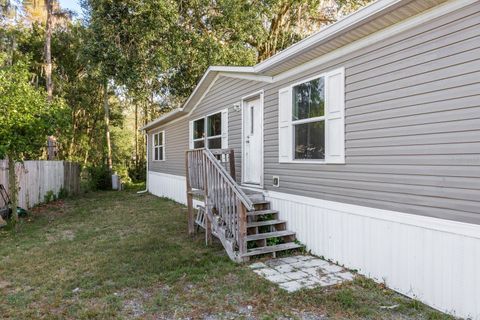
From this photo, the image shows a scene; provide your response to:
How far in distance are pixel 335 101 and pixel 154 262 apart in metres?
3.38

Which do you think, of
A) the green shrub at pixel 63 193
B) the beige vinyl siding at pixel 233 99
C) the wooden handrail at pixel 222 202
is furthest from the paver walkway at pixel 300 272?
the green shrub at pixel 63 193

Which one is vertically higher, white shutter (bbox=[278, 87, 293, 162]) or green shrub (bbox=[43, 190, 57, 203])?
white shutter (bbox=[278, 87, 293, 162])

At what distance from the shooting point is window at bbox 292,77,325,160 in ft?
16.9

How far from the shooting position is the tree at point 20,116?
7332 millimetres

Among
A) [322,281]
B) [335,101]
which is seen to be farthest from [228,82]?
[322,281]

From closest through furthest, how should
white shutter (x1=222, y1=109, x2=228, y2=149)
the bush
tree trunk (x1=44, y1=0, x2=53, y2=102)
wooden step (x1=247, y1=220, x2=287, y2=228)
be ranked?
wooden step (x1=247, y1=220, x2=287, y2=228) → white shutter (x1=222, y1=109, x2=228, y2=149) → tree trunk (x1=44, y1=0, x2=53, y2=102) → the bush

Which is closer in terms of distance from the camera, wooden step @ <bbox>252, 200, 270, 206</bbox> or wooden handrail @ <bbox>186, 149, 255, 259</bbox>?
wooden handrail @ <bbox>186, 149, 255, 259</bbox>

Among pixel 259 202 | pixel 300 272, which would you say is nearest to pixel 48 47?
pixel 259 202

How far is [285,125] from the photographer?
5891mm

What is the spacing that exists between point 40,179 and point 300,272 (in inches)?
390

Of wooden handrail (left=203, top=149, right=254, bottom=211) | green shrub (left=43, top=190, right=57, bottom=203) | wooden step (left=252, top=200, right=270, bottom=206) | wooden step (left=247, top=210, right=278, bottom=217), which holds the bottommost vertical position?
green shrub (left=43, top=190, right=57, bottom=203)

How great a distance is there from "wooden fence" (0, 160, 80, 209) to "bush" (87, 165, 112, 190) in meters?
1.55

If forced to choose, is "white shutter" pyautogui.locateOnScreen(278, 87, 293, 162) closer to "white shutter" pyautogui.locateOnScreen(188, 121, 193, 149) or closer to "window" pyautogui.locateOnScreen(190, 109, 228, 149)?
"window" pyautogui.locateOnScreen(190, 109, 228, 149)

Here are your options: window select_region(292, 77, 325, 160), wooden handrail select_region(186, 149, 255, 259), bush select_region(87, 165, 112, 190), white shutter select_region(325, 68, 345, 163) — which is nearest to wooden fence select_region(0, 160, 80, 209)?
bush select_region(87, 165, 112, 190)
